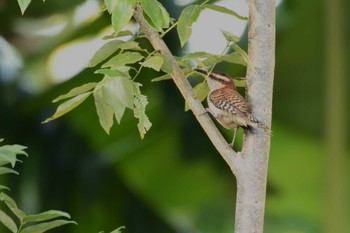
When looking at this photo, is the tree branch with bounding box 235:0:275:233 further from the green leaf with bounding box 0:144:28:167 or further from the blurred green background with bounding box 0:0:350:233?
the blurred green background with bounding box 0:0:350:233

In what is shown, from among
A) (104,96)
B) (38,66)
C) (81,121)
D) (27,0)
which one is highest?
(27,0)

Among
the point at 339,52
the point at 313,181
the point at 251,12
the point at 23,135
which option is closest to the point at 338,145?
the point at 339,52

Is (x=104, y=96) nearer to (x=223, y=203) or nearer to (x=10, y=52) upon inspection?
(x=10, y=52)

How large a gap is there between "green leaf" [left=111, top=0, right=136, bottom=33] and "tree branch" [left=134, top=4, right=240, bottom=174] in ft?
0.28

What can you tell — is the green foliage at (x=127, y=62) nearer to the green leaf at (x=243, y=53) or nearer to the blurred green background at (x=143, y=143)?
the green leaf at (x=243, y=53)

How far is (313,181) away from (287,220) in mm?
155

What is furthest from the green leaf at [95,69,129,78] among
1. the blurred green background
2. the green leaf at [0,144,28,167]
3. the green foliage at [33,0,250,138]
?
the blurred green background

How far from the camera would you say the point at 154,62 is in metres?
0.75

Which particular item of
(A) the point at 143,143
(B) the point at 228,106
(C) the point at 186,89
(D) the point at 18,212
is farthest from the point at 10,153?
(A) the point at 143,143

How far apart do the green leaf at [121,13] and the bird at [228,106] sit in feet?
0.48

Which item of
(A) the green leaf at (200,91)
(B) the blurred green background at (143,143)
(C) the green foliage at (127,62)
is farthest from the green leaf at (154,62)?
(B) the blurred green background at (143,143)

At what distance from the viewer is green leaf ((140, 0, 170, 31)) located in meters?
0.75

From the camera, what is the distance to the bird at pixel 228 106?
854 millimetres

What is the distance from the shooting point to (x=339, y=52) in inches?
77.6
